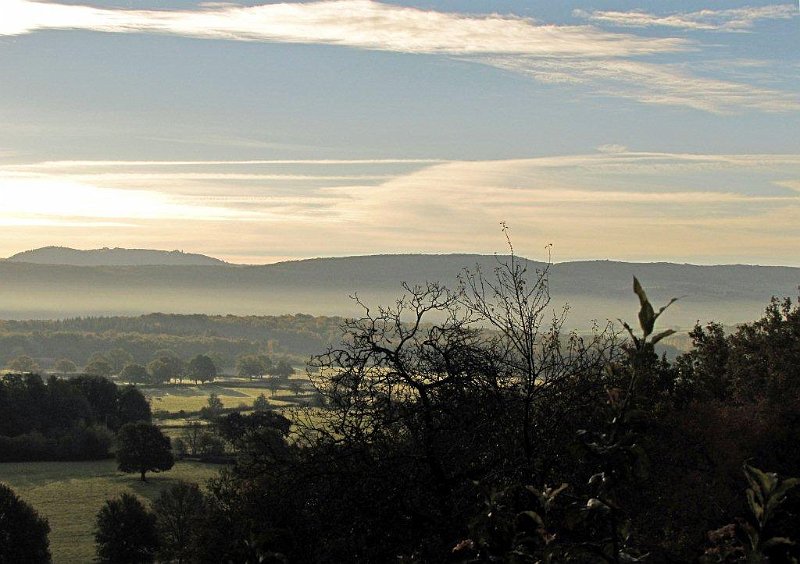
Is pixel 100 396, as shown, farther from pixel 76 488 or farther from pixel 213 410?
pixel 76 488

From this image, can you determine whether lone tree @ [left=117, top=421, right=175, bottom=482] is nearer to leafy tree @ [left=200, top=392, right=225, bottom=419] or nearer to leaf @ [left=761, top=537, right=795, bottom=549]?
leafy tree @ [left=200, top=392, right=225, bottom=419]

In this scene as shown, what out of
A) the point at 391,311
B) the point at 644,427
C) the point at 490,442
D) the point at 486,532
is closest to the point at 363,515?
the point at 490,442

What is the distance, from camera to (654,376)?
33.8 metres

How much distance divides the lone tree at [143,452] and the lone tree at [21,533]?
19.4 metres

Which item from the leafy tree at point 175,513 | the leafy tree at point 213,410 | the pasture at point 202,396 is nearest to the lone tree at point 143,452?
the leafy tree at point 175,513

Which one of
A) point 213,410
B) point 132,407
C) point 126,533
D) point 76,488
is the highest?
point 132,407

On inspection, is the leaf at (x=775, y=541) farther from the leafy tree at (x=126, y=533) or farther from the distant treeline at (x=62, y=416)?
the distant treeline at (x=62, y=416)

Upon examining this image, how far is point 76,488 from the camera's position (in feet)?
249

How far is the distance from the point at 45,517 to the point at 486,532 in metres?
64.1

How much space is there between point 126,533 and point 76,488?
17167 millimetres

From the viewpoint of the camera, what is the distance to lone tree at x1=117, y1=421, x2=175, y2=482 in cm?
8125

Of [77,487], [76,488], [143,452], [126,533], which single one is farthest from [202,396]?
[126,533]

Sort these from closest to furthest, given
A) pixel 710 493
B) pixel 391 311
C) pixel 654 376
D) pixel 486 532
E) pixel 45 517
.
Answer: pixel 486 532
pixel 391 311
pixel 710 493
pixel 654 376
pixel 45 517

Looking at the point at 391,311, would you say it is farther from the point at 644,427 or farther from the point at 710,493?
the point at 710,493
